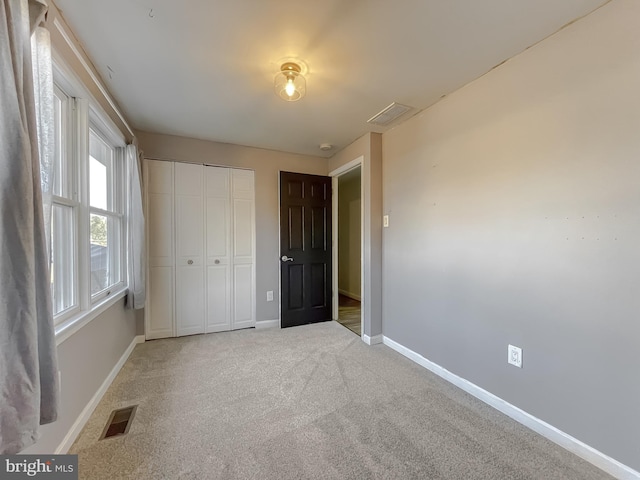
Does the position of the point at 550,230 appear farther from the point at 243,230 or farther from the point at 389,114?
the point at 243,230

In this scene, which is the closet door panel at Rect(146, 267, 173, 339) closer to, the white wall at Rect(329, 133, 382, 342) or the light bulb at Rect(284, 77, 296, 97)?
the white wall at Rect(329, 133, 382, 342)

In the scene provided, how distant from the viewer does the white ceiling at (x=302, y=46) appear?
4.52 feet

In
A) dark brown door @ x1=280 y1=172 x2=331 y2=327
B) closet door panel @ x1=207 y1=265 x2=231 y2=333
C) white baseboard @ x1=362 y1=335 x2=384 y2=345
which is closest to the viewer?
white baseboard @ x1=362 y1=335 x2=384 y2=345

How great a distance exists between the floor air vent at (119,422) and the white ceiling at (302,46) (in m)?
2.35

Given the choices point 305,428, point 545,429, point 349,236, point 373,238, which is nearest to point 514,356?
point 545,429

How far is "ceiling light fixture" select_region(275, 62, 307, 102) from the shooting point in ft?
5.92

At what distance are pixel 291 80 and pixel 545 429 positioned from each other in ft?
8.83

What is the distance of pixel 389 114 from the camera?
2520mm

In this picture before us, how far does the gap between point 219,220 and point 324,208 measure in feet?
4.58

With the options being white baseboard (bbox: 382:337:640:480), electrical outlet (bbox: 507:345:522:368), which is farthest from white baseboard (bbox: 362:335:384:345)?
electrical outlet (bbox: 507:345:522:368)

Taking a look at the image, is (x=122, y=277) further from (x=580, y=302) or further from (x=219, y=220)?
(x=580, y=302)

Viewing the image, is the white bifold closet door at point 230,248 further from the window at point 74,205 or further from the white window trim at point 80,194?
the white window trim at point 80,194

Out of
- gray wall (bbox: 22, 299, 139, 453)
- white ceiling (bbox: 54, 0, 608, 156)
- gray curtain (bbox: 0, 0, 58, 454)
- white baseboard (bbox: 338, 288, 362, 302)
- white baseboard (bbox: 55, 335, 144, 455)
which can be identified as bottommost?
white baseboard (bbox: 338, 288, 362, 302)

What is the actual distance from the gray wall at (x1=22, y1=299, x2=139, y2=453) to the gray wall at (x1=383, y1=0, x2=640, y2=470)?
250 cm
